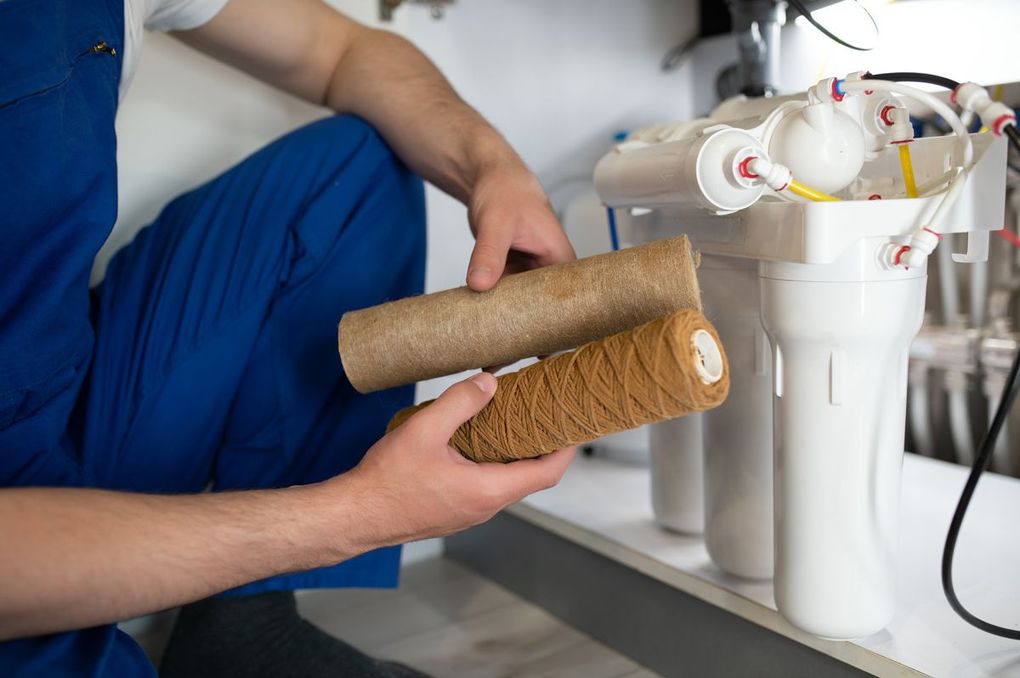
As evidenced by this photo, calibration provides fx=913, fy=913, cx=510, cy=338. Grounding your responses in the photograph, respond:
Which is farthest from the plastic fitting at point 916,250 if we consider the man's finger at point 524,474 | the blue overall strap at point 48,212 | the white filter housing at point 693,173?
the blue overall strap at point 48,212

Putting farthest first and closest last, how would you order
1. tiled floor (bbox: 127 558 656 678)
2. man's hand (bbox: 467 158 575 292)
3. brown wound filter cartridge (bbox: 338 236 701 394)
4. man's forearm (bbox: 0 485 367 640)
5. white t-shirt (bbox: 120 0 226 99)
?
tiled floor (bbox: 127 558 656 678), white t-shirt (bbox: 120 0 226 99), man's hand (bbox: 467 158 575 292), brown wound filter cartridge (bbox: 338 236 701 394), man's forearm (bbox: 0 485 367 640)

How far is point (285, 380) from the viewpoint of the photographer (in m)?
0.96

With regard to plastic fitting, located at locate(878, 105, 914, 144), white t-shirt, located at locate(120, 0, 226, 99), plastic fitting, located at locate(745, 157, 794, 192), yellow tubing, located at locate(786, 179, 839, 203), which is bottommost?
yellow tubing, located at locate(786, 179, 839, 203)

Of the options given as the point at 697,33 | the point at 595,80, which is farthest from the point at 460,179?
the point at 697,33

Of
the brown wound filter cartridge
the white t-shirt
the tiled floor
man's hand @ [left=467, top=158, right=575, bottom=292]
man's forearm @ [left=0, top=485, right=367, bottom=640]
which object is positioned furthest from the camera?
the tiled floor

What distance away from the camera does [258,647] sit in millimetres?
936

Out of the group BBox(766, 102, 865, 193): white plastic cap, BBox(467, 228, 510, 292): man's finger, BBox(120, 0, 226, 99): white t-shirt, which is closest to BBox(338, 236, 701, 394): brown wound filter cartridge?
BBox(467, 228, 510, 292): man's finger

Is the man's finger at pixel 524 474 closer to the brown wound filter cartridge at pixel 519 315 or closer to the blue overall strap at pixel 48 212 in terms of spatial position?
the brown wound filter cartridge at pixel 519 315

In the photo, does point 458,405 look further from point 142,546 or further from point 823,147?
point 823,147

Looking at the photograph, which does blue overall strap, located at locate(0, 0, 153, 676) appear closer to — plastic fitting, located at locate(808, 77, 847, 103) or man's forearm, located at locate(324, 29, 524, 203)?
man's forearm, located at locate(324, 29, 524, 203)

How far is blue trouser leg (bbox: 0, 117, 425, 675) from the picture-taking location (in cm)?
91

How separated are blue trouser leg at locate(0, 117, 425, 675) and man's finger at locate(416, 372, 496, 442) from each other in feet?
1.06

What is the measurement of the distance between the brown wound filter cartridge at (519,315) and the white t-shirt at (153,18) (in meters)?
0.38

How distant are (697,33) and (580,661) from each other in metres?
1.11
